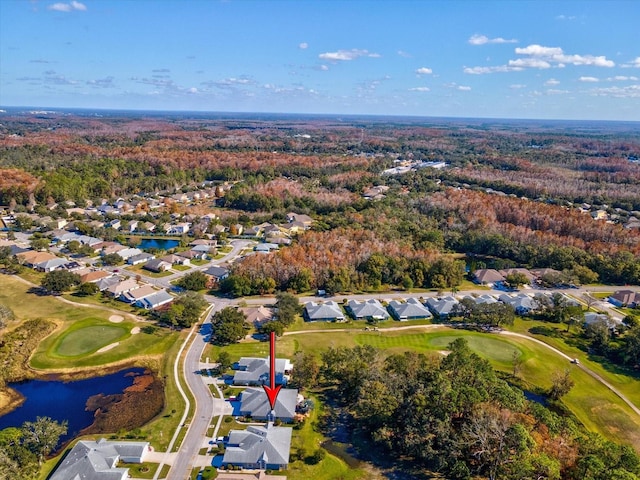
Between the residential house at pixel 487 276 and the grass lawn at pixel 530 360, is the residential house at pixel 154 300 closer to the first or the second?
the grass lawn at pixel 530 360

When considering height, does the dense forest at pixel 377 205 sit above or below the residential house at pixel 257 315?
above

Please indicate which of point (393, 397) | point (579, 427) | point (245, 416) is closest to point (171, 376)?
point (245, 416)

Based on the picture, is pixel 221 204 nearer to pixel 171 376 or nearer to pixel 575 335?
pixel 171 376

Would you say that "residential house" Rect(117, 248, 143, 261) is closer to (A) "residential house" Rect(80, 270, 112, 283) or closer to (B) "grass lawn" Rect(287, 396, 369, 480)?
(A) "residential house" Rect(80, 270, 112, 283)

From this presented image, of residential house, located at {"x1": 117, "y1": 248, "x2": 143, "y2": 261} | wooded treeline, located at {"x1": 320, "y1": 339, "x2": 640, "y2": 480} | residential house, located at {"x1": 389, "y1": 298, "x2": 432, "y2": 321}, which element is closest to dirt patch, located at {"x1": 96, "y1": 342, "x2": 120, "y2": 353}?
wooded treeline, located at {"x1": 320, "y1": 339, "x2": 640, "y2": 480}

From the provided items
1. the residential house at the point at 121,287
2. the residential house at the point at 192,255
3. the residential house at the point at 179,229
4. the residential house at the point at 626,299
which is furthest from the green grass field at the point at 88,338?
the residential house at the point at 626,299

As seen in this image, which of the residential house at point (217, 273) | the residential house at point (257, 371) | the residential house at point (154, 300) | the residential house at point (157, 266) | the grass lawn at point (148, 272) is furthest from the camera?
the residential house at point (157, 266)

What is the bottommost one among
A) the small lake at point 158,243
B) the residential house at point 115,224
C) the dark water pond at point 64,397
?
the dark water pond at point 64,397
